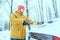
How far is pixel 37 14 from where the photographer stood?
1.68m

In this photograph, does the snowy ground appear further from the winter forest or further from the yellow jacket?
the yellow jacket

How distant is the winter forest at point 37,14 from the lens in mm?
1586

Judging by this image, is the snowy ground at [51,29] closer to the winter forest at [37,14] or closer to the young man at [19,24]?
the winter forest at [37,14]

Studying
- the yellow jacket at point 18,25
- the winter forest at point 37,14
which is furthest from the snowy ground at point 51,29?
the yellow jacket at point 18,25

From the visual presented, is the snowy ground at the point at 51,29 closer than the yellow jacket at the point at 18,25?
Yes

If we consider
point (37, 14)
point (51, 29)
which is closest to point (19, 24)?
point (37, 14)

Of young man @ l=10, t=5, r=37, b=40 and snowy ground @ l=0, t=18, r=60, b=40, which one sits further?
young man @ l=10, t=5, r=37, b=40

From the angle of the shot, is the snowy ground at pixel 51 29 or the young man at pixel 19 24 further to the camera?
the young man at pixel 19 24

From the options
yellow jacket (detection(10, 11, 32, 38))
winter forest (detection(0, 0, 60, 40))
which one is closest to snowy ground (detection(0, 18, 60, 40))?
winter forest (detection(0, 0, 60, 40))

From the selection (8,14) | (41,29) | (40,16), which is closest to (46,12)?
(40,16)

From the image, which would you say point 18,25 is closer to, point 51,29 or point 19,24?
point 19,24

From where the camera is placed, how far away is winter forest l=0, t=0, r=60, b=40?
1.59m

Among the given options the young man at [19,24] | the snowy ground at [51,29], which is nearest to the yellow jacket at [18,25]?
the young man at [19,24]

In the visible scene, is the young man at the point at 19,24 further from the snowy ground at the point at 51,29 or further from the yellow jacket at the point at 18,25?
the snowy ground at the point at 51,29
